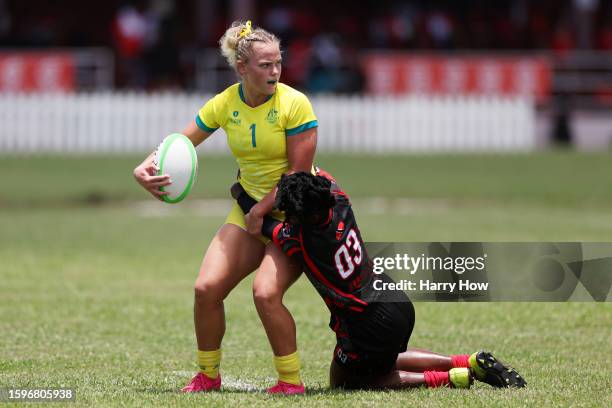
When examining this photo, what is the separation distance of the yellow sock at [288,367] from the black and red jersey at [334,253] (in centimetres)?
37

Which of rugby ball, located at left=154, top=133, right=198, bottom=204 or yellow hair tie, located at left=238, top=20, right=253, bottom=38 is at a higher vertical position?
yellow hair tie, located at left=238, top=20, right=253, bottom=38

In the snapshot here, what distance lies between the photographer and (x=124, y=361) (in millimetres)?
8656

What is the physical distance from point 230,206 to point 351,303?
571 inches

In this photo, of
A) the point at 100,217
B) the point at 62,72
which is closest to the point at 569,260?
the point at 100,217

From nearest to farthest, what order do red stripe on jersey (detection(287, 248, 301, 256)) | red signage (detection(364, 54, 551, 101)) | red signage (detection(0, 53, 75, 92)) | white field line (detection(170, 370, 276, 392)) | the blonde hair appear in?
red stripe on jersey (detection(287, 248, 301, 256))
the blonde hair
white field line (detection(170, 370, 276, 392))
red signage (detection(0, 53, 75, 92))
red signage (detection(364, 54, 551, 101))

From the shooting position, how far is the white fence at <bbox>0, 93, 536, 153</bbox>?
994 inches

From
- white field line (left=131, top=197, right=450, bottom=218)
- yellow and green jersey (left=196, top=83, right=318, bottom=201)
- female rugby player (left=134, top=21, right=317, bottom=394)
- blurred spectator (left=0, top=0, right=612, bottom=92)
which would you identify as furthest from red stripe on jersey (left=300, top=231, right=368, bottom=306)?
blurred spectator (left=0, top=0, right=612, bottom=92)

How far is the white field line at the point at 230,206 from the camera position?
20.6m

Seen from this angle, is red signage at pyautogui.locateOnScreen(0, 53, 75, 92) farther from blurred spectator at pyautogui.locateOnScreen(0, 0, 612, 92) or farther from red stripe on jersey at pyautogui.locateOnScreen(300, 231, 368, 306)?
red stripe on jersey at pyautogui.locateOnScreen(300, 231, 368, 306)

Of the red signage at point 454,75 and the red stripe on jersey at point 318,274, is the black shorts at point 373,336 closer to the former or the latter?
the red stripe on jersey at point 318,274

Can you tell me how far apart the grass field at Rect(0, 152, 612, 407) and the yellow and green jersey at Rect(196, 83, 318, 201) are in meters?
1.31

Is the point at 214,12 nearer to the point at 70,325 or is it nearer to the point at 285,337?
the point at 70,325

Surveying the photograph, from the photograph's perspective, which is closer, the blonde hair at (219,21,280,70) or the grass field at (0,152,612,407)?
the blonde hair at (219,21,280,70)

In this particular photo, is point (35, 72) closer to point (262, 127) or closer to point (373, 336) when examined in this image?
point (262, 127)
